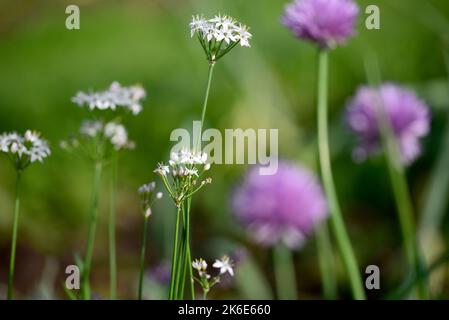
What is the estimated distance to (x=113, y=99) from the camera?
0.54 meters

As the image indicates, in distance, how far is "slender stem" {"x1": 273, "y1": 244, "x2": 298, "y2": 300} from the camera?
0.93 m

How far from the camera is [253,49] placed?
1363 mm

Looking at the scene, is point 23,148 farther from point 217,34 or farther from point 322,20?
point 322,20

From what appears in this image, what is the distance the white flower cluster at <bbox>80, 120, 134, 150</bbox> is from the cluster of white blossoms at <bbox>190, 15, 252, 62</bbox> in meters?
0.11

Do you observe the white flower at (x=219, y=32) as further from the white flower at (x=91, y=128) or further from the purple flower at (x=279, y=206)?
the purple flower at (x=279, y=206)

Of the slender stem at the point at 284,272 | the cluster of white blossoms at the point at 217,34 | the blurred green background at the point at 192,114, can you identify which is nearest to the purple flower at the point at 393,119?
the blurred green background at the point at 192,114

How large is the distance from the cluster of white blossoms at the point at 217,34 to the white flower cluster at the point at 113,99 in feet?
0.27

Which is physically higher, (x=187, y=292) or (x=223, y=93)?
(x=223, y=93)

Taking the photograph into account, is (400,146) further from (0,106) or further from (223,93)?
(0,106)

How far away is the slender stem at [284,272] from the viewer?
932mm

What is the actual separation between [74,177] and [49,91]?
32 cm

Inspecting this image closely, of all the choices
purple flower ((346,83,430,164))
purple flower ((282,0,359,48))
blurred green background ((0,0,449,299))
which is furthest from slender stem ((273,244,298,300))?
purple flower ((282,0,359,48))

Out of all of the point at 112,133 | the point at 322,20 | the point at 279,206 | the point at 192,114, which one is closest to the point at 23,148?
the point at 112,133
